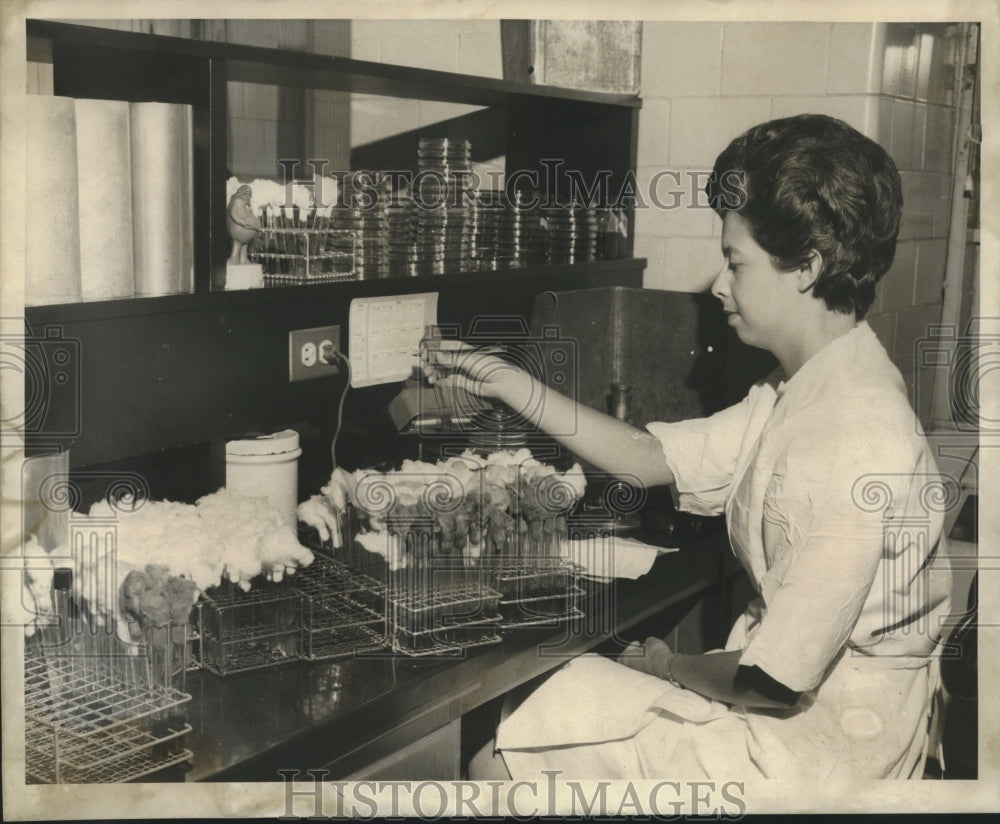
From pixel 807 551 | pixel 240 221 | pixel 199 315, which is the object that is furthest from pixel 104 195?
pixel 807 551

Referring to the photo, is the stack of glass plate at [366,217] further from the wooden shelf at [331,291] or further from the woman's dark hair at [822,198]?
the woman's dark hair at [822,198]

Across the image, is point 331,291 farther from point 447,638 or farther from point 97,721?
point 97,721

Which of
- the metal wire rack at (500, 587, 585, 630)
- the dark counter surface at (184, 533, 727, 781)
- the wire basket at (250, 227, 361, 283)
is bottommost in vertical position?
the dark counter surface at (184, 533, 727, 781)

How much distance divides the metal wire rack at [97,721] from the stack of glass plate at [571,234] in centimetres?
167

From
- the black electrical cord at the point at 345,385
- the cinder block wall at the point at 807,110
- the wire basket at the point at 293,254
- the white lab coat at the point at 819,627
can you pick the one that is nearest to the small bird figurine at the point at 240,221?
the wire basket at the point at 293,254

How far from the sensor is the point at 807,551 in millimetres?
1695

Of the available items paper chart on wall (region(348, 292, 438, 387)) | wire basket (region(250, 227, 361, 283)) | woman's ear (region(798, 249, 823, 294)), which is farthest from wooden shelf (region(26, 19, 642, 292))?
woman's ear (region(798, 249, 823, 294))

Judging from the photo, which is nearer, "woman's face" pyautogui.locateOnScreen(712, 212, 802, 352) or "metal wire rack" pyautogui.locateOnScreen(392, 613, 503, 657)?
"metal wire rack" pyautogui.locateOnScreen(392, 613, 503, 657)

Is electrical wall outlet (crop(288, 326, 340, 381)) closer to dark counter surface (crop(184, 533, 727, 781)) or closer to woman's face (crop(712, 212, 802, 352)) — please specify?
dark counter surface (crop(184, 533, 727, 781))

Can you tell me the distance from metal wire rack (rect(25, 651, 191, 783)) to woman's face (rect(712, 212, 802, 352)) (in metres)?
1.16

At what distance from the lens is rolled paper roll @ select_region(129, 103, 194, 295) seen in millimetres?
1816

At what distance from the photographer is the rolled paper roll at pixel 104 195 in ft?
5.72

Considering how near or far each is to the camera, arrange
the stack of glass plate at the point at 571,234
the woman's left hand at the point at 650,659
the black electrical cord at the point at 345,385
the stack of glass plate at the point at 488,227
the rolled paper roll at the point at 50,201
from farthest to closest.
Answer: the stack of glass plate at the point at 571,234
the stack of glass plate at the point at 488,227
the black electrical cord at the point at 345,385
the woman's left hand at the point at 650,659
the rolled paper roll at the point at 50,201

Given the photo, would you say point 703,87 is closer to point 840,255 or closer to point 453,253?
point 453,253
